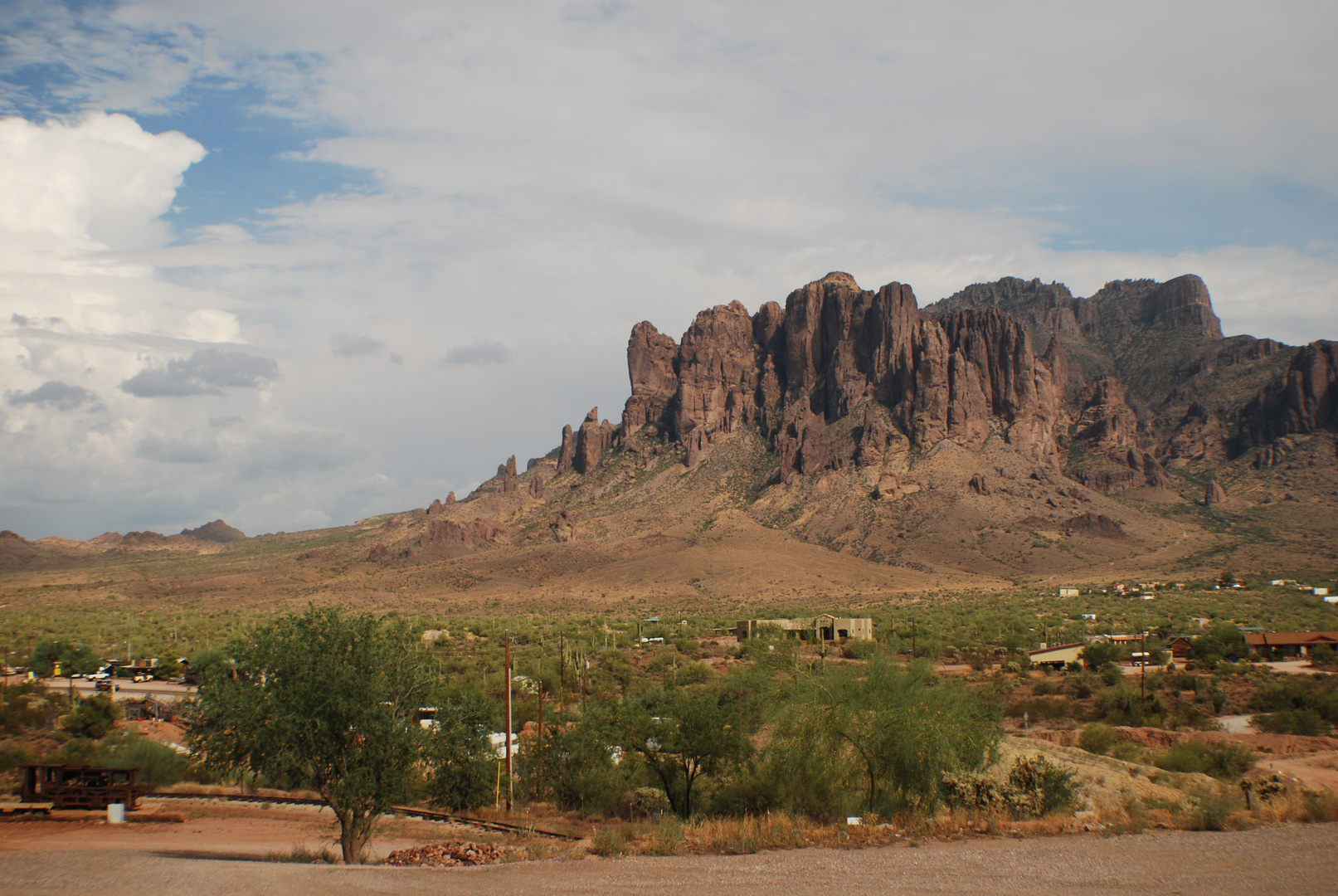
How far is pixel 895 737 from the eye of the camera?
837 inches

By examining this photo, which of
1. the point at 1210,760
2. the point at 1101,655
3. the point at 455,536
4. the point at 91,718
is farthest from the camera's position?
the point at 455,536

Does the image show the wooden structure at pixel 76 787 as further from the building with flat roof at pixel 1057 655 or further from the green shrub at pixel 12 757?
the building with flat roof at pixel 1057 655

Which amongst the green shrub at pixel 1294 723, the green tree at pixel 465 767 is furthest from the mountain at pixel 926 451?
the green tree at pixel 465 767

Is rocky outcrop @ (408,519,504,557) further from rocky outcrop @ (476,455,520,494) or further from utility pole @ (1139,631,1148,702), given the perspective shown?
utility pole @ (1139,631,1148,702)

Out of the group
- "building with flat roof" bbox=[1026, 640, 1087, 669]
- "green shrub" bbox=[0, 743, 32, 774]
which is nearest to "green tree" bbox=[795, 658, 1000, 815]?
"green shrub" bbox=[0, 743, 32, 774]

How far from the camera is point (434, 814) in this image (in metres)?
24.9

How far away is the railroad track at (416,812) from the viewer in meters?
22.5

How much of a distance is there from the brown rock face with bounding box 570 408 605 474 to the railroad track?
441 ft

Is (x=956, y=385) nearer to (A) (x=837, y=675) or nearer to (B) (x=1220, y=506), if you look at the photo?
(B) (x=1220, y=506)

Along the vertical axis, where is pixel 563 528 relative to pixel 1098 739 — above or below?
above

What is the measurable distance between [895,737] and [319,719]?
12325 millimetres

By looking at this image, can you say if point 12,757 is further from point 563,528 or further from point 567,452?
point 567,452

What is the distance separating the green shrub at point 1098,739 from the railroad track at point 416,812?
1856 cm

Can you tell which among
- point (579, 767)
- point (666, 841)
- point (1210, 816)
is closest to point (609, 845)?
point (666, 841)
